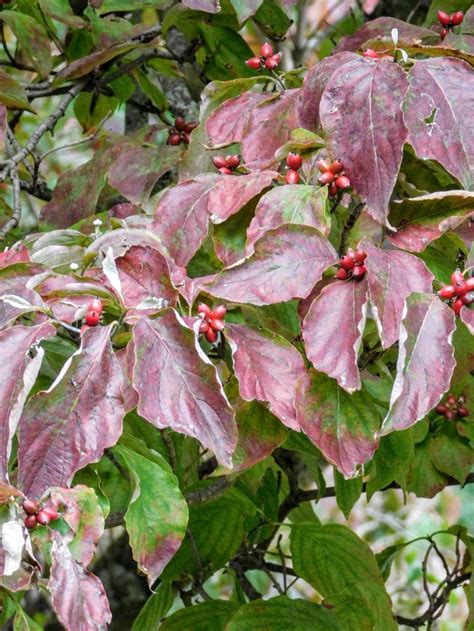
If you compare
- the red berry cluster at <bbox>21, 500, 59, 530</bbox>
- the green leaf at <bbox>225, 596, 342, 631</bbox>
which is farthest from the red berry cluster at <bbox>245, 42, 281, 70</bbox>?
the green leaf at <bbox>225, 596, 342, 631</bbox>

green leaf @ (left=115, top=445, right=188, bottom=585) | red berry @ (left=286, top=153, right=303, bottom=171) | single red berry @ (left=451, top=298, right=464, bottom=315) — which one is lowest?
green leaf @ (left=115, top=445, right=188, bottom=585)

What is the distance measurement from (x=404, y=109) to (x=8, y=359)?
0.37 m

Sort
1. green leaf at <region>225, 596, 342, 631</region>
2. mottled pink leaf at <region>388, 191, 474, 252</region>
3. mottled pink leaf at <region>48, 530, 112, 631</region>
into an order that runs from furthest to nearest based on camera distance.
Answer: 1. green leaf at <region>225, 596, 342, 631</region>
2. mottled pink leaf at <region>388, 191, 474, 252</region>
3. mottled pink leaf at <region>48, 530, 112, 631</region>

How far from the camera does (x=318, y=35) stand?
2.07 m

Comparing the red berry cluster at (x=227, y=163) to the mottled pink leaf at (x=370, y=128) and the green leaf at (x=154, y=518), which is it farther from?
the green leaf at (x=154, y=518)

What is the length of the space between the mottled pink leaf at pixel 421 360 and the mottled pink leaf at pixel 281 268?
0.27ft

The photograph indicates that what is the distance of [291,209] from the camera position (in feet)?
2.75

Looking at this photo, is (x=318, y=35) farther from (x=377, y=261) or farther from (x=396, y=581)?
(x=396, y=581)

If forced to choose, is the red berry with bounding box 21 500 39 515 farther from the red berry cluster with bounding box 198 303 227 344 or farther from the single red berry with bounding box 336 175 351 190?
the single red berry with bounding box 336 175 351 190

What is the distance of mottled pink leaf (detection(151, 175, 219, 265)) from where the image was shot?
0.92 metres

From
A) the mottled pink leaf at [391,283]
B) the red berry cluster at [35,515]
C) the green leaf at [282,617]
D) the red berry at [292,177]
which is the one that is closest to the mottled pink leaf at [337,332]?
the mottled pink leaf at [391,283]

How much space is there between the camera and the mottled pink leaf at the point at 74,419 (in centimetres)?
75

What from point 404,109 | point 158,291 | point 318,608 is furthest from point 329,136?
point 318,608

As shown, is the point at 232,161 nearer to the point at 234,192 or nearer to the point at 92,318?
the point at 234,192
